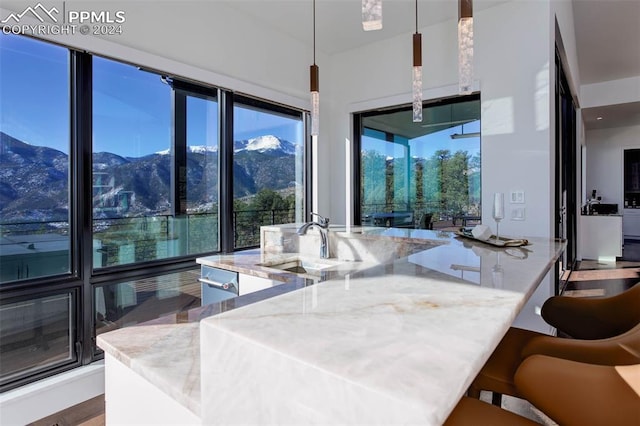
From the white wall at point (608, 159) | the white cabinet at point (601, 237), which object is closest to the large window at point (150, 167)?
the white cabinet at point (601, 237)

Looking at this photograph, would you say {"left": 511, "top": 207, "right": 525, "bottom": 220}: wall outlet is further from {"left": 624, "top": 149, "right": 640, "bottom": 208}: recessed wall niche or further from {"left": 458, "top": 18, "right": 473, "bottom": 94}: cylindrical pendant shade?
{"left": 624, "top": 149, "right": 640, "bottom": 208}: recessed wall niche

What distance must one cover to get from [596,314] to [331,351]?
1415 mm

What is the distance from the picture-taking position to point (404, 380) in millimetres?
477

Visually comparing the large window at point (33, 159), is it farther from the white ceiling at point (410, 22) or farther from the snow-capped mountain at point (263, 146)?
the white ceiling at point (410, 22)

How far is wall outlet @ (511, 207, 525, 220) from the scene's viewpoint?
3129 mm

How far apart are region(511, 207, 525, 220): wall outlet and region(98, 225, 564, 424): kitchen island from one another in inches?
84.2

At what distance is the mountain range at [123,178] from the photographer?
228 cm

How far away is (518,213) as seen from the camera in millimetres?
3148

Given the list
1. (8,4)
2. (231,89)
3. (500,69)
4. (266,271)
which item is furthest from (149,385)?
(500,69)

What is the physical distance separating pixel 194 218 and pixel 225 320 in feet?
8.90

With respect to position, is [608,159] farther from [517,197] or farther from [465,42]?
[465,42]

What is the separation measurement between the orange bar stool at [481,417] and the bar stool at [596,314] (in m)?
0.80

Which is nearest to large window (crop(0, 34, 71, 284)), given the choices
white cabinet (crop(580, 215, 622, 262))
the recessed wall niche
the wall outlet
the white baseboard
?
the white baseboard

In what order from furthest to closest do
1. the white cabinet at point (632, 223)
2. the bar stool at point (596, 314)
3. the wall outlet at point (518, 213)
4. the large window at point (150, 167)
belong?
the white cabinet at point (632, 223) < the wall outlet at point (518, 213) < the large window at point (150, 167) < the bar stool at point (596, 314)
